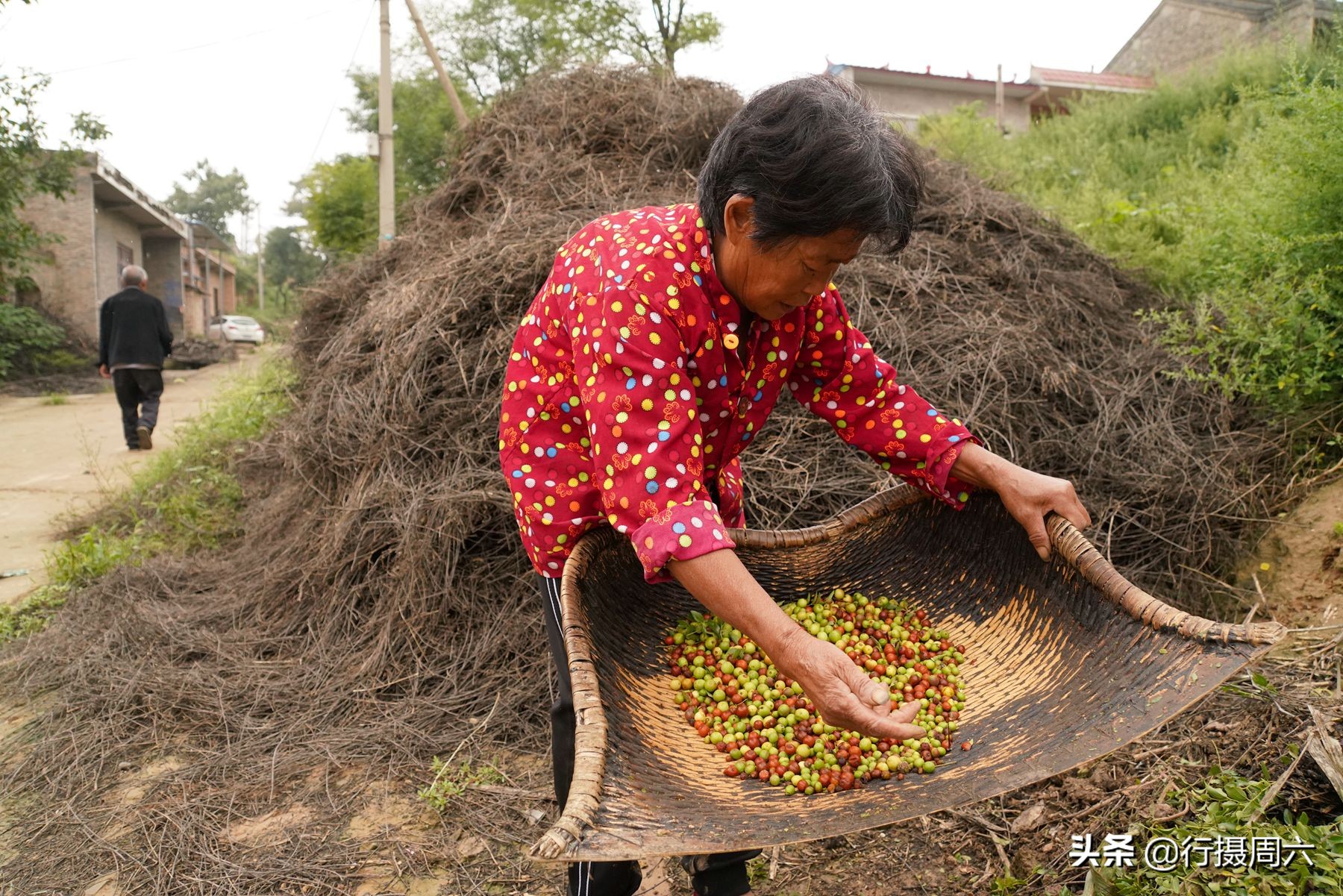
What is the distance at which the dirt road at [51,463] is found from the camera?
5.36 m

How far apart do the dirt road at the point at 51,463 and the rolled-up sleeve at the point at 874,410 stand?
4.55 m

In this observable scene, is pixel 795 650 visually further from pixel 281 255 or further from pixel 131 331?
pixel 281 255

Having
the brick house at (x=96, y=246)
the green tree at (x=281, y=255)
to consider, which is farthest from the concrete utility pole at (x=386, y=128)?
the green tree at (x=281, y=255)

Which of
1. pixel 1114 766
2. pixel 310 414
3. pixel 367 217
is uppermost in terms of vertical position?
pixel 367 217

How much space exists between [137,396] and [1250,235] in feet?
27.7

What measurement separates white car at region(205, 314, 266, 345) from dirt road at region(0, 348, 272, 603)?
53.6ft

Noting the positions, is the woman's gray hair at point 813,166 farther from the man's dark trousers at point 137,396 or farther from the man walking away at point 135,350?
the man's dark trousers at point 137,396

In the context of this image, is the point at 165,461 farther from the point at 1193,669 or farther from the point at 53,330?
the point at 53,330

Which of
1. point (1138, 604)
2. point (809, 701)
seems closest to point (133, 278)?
point (809, 701)

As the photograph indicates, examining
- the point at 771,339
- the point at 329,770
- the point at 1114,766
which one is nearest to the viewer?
the point at 771,339

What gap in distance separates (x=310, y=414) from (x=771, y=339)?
11.6 feet

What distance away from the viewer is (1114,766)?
2.47 meters

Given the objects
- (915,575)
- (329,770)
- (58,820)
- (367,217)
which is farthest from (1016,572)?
(367,217)

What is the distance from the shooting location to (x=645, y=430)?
4.33 feet
